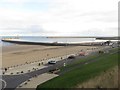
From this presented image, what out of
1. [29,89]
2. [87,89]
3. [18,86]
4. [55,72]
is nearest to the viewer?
[87,89]

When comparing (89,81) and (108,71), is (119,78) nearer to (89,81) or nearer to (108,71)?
(108,71)

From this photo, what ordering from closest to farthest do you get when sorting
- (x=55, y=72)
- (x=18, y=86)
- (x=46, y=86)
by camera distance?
(x=46, y=86), (x=18, y=86), (x=55, y=72)

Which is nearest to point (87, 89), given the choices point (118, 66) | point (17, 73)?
point (118, 66)

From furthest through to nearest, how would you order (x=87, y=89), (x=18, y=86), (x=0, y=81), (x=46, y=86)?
(x=0, y=81)
(x=18, y=86)
(x=46, y=86)
(x=87, y=89)

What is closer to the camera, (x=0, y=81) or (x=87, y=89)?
(x=87, y=89)

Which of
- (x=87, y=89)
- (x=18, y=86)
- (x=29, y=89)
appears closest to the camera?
(x=87, y=89)

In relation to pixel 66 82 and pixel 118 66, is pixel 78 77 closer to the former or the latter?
pixel 66 82

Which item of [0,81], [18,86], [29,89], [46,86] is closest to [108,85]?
[46,86]

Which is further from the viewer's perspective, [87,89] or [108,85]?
[108,85]

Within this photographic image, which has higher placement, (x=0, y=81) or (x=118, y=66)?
(x=118, y=66)
